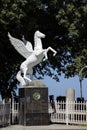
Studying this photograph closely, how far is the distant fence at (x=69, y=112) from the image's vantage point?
80.1 feet

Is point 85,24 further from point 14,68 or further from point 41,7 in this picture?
point 14,68

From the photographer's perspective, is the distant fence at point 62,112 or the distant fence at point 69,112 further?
the distant fence at point 69,112

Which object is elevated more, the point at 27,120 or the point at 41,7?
the point at 41,7

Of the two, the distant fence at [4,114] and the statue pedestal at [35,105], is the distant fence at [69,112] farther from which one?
Answer: the distant fence at [4,114]

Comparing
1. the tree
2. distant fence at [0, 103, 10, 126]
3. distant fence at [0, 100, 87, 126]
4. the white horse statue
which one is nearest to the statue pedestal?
the white horse statue

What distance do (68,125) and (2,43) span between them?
944 centimetres

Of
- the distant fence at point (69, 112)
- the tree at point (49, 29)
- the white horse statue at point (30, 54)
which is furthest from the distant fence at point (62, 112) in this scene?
the tree at point (49, 29)

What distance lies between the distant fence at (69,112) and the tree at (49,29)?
185 inches

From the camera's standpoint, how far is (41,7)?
29.8 meters

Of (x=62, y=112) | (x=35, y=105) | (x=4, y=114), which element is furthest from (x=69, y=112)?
(x=4, y=114)

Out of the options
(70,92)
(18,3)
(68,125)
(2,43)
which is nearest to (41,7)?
(18,3)

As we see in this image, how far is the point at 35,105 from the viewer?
22.8 m

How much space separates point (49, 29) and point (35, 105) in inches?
436

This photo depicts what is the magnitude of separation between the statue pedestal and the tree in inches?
252
